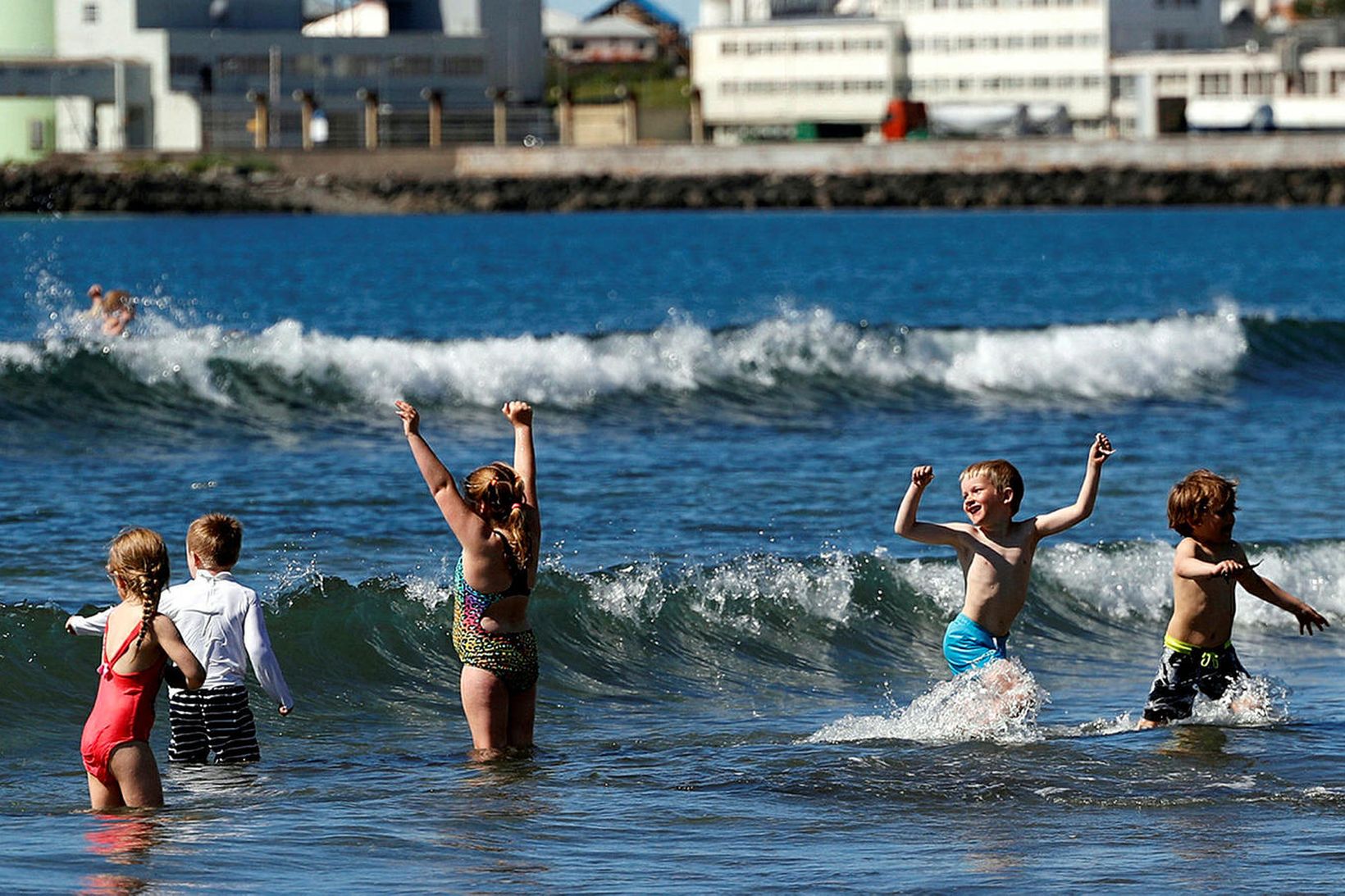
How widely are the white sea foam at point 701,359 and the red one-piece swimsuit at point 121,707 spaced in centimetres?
1399

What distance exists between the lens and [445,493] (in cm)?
706

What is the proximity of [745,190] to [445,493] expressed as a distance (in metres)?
82.3

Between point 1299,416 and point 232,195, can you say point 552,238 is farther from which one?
point 1299,416

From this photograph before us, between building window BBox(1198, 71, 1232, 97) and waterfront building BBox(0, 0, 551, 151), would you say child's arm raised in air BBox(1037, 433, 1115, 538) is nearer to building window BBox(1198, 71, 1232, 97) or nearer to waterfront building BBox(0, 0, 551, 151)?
waterfront building BBox(0, 0, 551, 151)

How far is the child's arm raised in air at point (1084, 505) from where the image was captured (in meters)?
7.79

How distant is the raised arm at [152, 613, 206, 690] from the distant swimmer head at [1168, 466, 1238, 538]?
3.69m

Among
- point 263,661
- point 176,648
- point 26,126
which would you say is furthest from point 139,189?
point 176,648

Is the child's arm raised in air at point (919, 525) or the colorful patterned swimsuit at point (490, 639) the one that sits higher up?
the child's arm raised in air at point (919, 525)

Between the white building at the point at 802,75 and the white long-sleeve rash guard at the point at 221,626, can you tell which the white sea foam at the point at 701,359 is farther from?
the white building at the point at 802,75

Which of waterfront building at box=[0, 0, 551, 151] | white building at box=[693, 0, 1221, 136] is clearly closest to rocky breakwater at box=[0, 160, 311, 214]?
waterfront building at box=[0, 0, 551, 151]

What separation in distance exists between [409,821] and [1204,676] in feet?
10.6

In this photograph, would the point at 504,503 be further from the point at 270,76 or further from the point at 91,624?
the point at 270,76

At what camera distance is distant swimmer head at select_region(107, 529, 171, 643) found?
21.2 feet

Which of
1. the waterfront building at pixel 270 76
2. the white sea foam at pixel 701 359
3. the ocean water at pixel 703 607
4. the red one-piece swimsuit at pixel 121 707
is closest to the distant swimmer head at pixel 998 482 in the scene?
the ocean water at pixel 703 607
